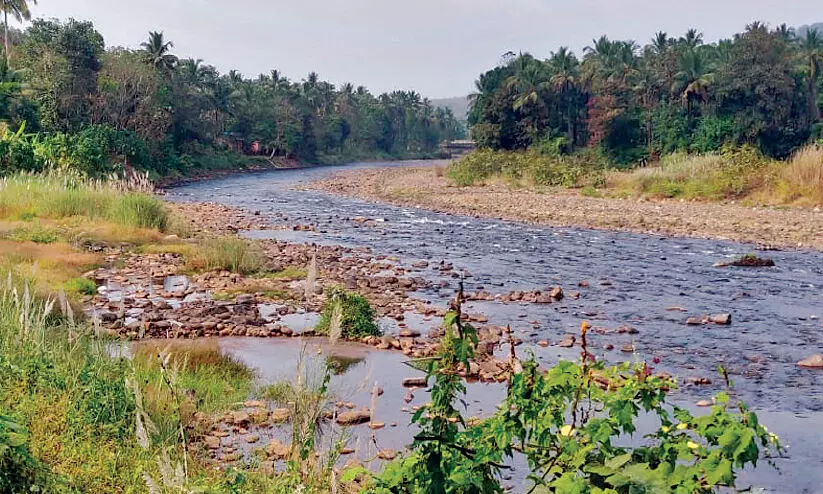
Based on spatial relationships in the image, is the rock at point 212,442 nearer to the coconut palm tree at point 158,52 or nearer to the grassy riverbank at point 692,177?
the grassy riverbank at point 692,177

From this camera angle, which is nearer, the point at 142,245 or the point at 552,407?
the point at 552,407

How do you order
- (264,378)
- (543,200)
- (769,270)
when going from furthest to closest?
(543,200) → (769,270) → (264,378)

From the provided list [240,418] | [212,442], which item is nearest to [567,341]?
[240,418]

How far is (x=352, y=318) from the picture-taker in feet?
30.4

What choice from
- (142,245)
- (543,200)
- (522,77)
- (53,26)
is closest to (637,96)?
(522,77)

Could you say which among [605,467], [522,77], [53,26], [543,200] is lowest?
[543,200]

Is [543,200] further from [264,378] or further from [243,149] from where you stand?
[243,149]

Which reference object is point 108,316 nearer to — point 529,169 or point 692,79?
point 529,169

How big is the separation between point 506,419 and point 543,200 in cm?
2739

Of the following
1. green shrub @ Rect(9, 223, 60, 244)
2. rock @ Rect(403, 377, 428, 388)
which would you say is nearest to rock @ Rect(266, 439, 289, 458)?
rock @ Rect(403, 377, 428, 388)

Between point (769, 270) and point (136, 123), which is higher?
point (136, 123)

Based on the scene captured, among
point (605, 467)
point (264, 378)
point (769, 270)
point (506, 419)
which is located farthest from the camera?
point (769, 270)

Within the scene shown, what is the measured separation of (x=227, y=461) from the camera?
526 cm

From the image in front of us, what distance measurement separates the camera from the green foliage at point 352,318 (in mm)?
9211
